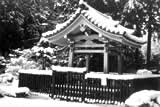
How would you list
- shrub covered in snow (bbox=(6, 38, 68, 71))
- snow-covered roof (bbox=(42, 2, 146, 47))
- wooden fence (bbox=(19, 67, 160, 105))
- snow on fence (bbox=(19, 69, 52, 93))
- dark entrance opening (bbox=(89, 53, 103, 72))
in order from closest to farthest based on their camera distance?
wooden fence (bbox=(19, 67, 160, 105)) → snow-covered roof (bbox=(42, 2, 146, 47)) → snow on fence (bbox=(19, 69, 52, 93)) → dark entrance opening (bbox=(89, 53, 103, 72)) → shrub covered in snow (bbox=(6, 38, 68, 71))

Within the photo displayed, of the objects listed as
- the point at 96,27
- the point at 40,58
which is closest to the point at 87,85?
the point at 96,27

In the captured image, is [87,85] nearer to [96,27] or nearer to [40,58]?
[96,27]

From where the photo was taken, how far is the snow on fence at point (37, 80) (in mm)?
13156

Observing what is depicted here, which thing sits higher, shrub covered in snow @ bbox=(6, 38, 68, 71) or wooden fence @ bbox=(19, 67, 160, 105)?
shrub covered in snow @ bbox=(6, 38, 68, 71)

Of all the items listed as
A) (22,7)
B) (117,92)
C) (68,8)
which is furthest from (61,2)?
(117,92)

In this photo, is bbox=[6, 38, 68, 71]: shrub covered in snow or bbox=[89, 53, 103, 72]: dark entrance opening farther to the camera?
bbox=[6, 38, 68, 71]: shrub covered in snow

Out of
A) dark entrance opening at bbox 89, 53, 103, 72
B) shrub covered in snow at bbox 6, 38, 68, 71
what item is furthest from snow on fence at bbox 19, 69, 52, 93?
dark entrance opening at bbox 89, 53, 103, 72

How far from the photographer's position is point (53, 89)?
41.3 feet

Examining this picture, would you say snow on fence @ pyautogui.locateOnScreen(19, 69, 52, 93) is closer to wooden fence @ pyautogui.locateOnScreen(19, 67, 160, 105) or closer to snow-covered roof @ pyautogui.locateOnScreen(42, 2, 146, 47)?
wooden fence @ pyautogui.locateOnScreen(19, 67, 160, 105)

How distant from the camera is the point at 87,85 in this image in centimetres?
1166

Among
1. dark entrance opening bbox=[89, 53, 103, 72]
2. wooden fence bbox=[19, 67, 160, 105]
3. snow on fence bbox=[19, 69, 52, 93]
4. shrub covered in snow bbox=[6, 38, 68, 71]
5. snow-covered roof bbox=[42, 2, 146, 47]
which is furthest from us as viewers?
shrub covered in snow bbox=[6, 38, 68, 71]

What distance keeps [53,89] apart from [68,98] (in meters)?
0.95

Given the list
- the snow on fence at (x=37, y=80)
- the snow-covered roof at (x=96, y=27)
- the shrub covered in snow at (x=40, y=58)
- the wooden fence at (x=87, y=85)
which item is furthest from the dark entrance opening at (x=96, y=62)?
the snow on fence at (x=37, y=80)

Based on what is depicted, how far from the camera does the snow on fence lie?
13156 millimetres
